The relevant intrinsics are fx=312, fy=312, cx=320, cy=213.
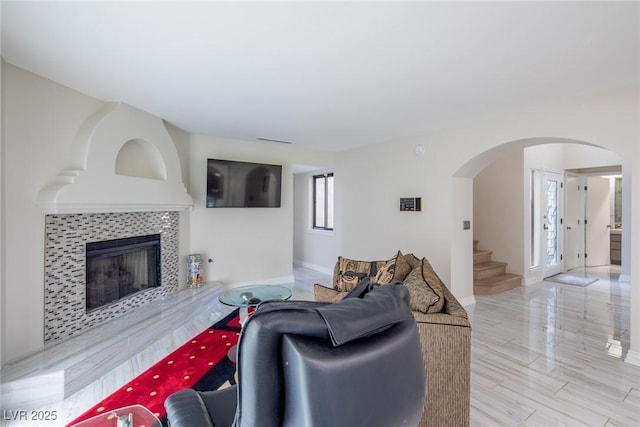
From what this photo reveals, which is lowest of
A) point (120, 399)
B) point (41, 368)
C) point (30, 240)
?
point (120, 399)

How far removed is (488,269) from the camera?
17.5ft

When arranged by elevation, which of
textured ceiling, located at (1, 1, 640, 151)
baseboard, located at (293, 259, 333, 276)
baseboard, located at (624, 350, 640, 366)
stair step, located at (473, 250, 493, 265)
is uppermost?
textured ceiling, located at (1, 1, 640, 151)

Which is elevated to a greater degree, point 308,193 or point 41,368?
point 308,193

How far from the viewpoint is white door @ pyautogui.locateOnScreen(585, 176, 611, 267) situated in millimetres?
7035

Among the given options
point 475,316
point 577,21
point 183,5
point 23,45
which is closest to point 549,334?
point 475,316

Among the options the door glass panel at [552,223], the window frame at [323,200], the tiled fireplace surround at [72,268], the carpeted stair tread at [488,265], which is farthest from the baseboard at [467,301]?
the tiled fireplace surround at [72,268]

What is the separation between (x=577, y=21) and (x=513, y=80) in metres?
0.81

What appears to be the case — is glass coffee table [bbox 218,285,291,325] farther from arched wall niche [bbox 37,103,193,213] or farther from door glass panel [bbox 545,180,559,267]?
door glass panel [bbox 545,180,559,267]

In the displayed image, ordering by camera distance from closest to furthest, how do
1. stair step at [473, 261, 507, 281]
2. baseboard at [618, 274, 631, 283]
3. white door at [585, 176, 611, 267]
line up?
stair step at [473, 261, 507, 281]
baseboard at [618, 274, 631, 283]
white door at [585, 176, 611, 267]

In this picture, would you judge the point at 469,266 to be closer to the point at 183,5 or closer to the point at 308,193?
the point at 308,193

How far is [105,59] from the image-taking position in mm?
2277

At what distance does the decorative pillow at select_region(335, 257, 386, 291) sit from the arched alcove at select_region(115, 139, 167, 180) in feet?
8.16

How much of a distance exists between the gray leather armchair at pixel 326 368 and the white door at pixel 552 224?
6.34 m

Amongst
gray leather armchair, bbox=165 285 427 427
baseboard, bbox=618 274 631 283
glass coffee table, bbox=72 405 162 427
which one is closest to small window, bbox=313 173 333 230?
glass coffee table, bbox=72 405 162 427
